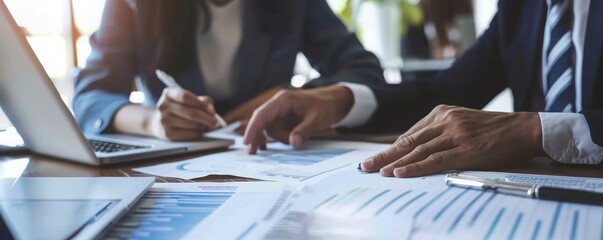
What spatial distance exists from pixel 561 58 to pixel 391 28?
1861 millimetres

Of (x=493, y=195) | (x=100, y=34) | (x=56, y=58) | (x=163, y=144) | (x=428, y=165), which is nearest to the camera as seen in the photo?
(x=493, y=195)

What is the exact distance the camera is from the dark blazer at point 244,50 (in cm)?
121

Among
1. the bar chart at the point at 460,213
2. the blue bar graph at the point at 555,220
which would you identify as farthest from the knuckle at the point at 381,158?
the blue bar graph at the point at 555,220

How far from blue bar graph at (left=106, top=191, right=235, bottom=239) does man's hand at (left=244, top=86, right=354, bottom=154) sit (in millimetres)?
293

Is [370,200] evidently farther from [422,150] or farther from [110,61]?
[110,61]

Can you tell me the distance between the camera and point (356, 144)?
890mm

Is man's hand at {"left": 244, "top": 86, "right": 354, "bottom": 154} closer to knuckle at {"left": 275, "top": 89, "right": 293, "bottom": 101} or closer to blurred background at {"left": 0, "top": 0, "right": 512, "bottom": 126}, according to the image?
knuckle at {"left": 275, "top": 89, "right": 293, "bottom": 101}

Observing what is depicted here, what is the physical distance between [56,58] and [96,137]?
2.64 m

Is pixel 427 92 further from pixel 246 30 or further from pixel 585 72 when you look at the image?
pixel 246 30

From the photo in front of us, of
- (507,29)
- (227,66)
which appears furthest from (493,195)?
(227,66)

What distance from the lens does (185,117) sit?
908mm

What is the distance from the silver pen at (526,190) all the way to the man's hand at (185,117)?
442mm

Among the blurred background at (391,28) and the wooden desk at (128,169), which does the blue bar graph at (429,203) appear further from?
the blurred background at (391,28)

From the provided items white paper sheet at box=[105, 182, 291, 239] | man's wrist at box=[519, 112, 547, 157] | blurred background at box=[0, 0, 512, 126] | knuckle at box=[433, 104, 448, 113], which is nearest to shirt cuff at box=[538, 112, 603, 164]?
man's wrist at box=[519, 112, 547, 157]
